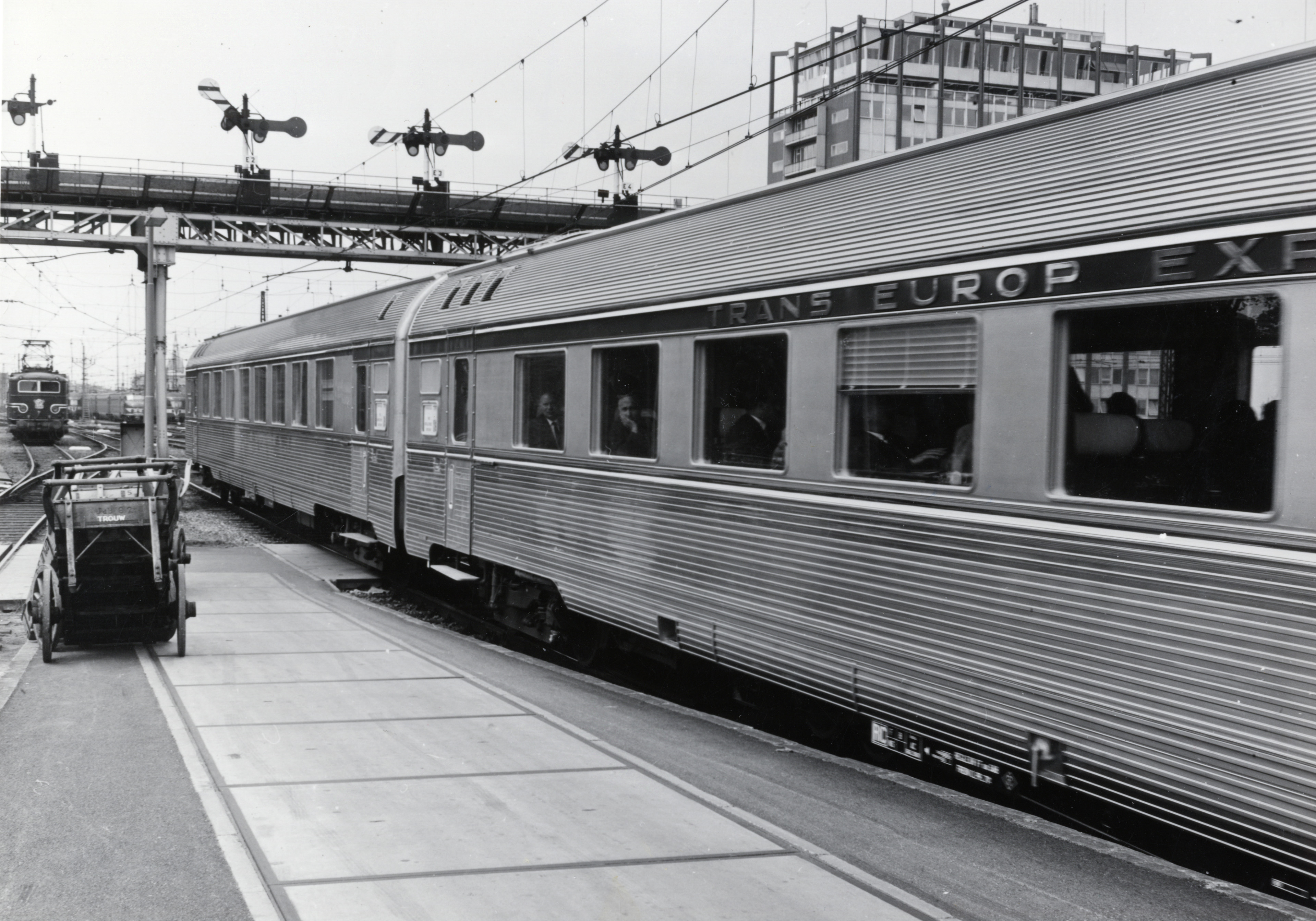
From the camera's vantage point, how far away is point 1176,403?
184 inches

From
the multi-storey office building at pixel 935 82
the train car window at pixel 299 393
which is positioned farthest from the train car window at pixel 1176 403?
the multi-storey office building at pixel 935 82

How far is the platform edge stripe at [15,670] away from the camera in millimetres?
7785

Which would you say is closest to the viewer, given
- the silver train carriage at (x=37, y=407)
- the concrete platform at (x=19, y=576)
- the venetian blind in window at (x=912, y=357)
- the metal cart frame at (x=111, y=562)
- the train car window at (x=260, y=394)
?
the venetian blind in window at (x=912, y=357)

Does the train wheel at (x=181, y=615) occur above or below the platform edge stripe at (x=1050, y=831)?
above

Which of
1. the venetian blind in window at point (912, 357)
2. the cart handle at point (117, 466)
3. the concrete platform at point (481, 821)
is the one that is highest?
the venetian blind in window at point (912, 357)

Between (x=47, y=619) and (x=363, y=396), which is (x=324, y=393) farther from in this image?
(x=47, y=619)

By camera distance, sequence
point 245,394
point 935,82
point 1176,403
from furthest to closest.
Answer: point 935,82 < point 245,394 < point 1176,403

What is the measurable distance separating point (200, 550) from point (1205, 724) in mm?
14188

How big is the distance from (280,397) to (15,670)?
11.4 metres

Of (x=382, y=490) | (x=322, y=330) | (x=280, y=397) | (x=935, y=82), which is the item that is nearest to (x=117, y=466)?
(x=382, y=490)

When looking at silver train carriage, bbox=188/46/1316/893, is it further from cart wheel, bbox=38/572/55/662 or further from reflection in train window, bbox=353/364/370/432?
reflection in train window, bbox=353/364/370/432

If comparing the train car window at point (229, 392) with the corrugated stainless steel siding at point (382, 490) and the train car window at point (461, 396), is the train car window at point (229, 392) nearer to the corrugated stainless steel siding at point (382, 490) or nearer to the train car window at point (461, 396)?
the corrugated stainless steel siding at point (382, 490)

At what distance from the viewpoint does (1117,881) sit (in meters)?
4.76

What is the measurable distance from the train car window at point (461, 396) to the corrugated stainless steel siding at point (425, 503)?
0.43 meters
